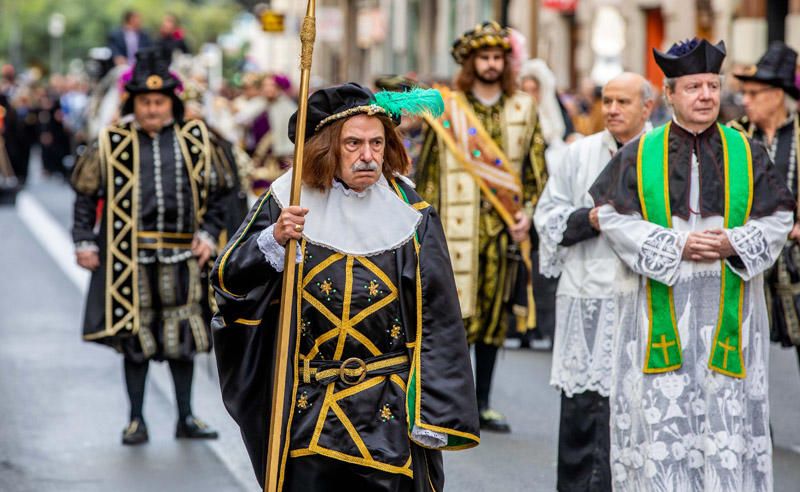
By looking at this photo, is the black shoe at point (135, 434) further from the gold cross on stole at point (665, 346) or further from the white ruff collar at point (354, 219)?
the white ruff collar at point (354, 219)

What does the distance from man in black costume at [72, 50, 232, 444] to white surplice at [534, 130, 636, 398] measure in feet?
6.69

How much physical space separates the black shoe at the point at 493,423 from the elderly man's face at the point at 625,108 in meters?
2.33

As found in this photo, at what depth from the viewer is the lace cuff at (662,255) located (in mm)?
5949

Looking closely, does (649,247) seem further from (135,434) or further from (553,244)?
(135,434)

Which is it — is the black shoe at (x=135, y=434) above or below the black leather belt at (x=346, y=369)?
below

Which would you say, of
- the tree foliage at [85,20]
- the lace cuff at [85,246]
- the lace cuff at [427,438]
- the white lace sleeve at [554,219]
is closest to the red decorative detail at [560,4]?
the lace cuff at [85,246]

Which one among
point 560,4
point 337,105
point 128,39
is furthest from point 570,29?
point 337,105

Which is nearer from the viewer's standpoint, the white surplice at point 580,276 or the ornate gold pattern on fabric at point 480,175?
the white surplice at point 580,276

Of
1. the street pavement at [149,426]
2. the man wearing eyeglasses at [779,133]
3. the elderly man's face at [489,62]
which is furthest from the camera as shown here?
the elderly man's face at [489,62]

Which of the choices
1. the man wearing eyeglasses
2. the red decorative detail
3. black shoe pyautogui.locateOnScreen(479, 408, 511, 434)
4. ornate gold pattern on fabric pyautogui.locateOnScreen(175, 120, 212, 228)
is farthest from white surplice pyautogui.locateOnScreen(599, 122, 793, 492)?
the red decorative detail

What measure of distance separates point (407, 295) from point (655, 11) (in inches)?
961

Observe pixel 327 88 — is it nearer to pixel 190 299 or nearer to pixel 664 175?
pixel 664 175

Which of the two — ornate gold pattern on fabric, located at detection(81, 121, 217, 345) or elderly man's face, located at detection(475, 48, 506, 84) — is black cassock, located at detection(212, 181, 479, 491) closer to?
ornate gold pattern on fabric, located at detection(81, 121, 217, 345)

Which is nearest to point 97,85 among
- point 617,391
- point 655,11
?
point 655,11
